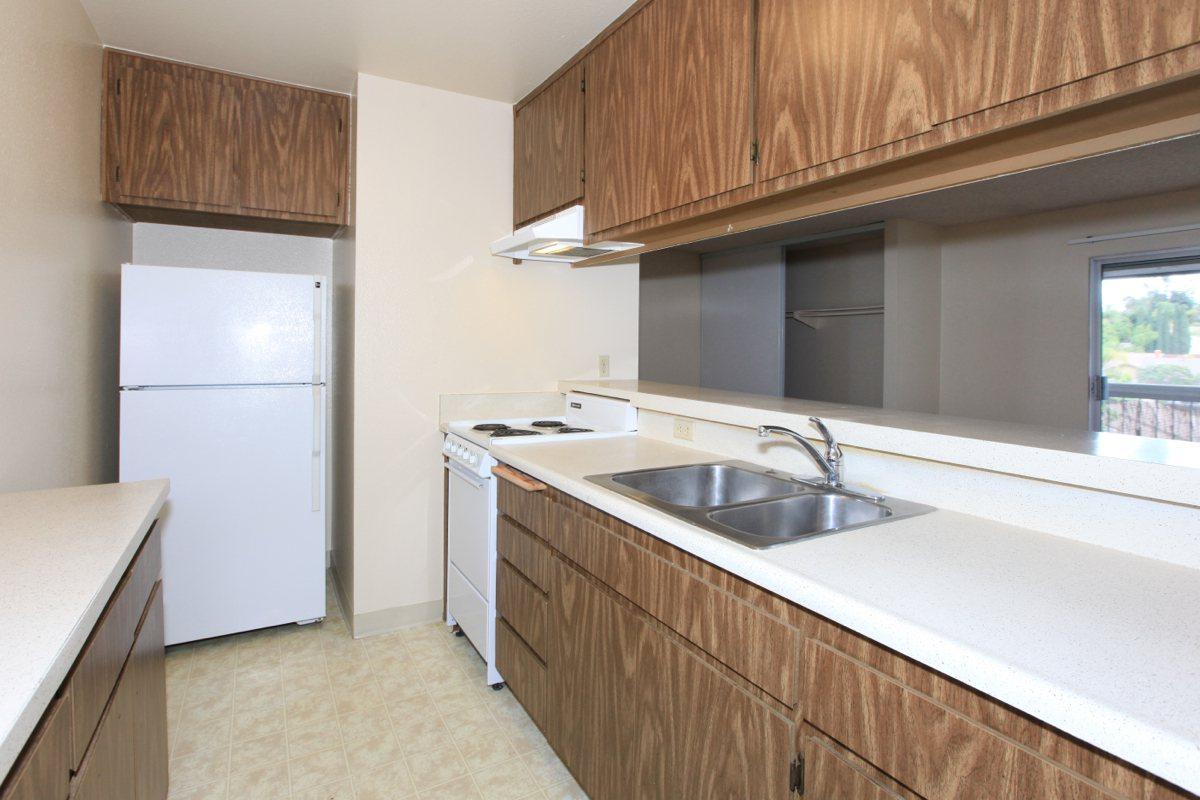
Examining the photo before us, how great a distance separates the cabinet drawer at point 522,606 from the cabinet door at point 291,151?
1.91 meters

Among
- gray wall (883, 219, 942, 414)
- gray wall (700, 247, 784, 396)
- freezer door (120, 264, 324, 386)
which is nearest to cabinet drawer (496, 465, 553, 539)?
freezer door (120, 264, 324, 386)

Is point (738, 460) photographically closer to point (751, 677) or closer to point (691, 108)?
point (751, 677)

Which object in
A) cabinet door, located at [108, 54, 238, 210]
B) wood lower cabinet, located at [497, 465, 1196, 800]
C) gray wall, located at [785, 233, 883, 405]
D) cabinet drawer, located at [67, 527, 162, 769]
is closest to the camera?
wood lower cabinet, located at [497, 465, 1196, 800]

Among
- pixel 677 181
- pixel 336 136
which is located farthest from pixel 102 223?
pixel 677 181

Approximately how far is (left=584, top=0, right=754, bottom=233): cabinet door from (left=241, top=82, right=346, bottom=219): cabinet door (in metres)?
1.30

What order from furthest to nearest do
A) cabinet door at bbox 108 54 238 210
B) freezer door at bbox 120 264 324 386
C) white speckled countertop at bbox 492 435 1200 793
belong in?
cabinet door at bbox 108 54 238 210 < freezer door at bbox 120 264 324 386 < white speckled countertop at bbox 492 435 1200 793

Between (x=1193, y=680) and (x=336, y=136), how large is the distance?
328cm

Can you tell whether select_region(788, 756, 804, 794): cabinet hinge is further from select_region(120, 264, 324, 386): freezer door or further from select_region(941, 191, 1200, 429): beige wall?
select_region(941, 191, 1200, 429): beige wall

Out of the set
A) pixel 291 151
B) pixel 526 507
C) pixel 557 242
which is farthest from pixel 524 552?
pixel 291 151

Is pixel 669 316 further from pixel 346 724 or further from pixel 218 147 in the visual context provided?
pixel 346 724

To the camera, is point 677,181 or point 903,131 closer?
point 903,131

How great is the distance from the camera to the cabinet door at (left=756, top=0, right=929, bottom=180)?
127 centimetres

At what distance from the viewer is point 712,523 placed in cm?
128

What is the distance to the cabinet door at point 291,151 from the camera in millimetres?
2711
